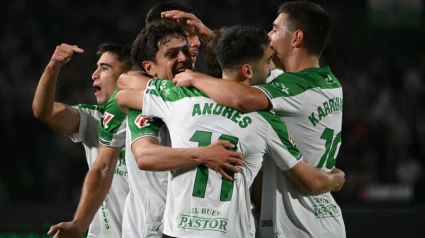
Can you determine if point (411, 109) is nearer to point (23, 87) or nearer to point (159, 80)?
point (23, 87)

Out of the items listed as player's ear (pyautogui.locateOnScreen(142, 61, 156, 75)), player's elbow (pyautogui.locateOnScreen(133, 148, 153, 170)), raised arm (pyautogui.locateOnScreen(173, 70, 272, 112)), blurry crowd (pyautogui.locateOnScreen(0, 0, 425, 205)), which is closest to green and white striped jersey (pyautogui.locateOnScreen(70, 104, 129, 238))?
player's ear (pyautogui.locateOnScreen(142, 61, 156, 75))

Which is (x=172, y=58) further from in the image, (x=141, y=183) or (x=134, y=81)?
(x=141, y=183)

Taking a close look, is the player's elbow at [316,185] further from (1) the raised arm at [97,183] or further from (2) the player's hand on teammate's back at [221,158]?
(1) the raised arm at [97,183]


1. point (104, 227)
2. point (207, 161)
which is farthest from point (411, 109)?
point (207, 161)

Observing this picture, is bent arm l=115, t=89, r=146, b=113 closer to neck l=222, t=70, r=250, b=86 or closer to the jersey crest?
the jersey crest

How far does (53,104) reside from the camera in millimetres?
5086

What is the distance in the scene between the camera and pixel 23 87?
10594 mm

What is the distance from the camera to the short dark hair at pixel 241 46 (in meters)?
3.83

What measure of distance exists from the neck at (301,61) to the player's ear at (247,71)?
1.92ft

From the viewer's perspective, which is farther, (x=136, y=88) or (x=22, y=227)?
(x=22, y=227)

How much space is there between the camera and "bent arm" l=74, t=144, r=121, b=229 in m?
4.66

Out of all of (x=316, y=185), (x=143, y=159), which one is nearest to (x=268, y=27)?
(x=316, y=185)

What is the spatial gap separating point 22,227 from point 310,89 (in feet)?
11.7

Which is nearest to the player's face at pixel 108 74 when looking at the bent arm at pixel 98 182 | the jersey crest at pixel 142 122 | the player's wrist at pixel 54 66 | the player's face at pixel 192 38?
the player's wrist at pixel 54 66
